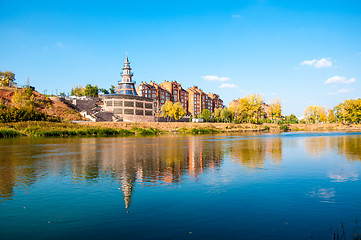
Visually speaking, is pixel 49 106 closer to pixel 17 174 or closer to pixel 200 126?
pixel 200 126

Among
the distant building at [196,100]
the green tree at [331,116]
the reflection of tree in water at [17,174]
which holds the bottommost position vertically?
the reflection of tree in water at [17,174]

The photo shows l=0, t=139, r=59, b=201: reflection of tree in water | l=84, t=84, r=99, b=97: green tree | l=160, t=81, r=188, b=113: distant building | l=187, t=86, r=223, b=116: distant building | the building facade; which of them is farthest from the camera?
l=187, t=86, r=223, b=116: distant building

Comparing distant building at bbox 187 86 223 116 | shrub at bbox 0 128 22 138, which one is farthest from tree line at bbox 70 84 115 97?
shrub at bbox 0 128 22 138

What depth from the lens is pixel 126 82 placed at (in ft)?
419

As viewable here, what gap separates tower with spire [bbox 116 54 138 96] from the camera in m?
127

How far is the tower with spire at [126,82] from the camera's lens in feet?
416

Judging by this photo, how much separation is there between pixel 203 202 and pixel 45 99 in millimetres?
121251

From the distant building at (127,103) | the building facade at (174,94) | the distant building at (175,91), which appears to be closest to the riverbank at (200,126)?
the distant building at (127,103)

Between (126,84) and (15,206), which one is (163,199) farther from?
(126,84)

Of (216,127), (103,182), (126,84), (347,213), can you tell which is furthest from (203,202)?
(126,84)

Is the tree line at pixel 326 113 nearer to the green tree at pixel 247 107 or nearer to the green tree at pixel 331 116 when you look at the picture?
Result: the green tree at pixel 331 116

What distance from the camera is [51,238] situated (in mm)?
7957

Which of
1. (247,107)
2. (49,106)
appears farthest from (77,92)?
(247,107)

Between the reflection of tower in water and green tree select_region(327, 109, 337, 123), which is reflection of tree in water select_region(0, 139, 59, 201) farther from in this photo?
green tree select_region(327, 109, 337, 123)
